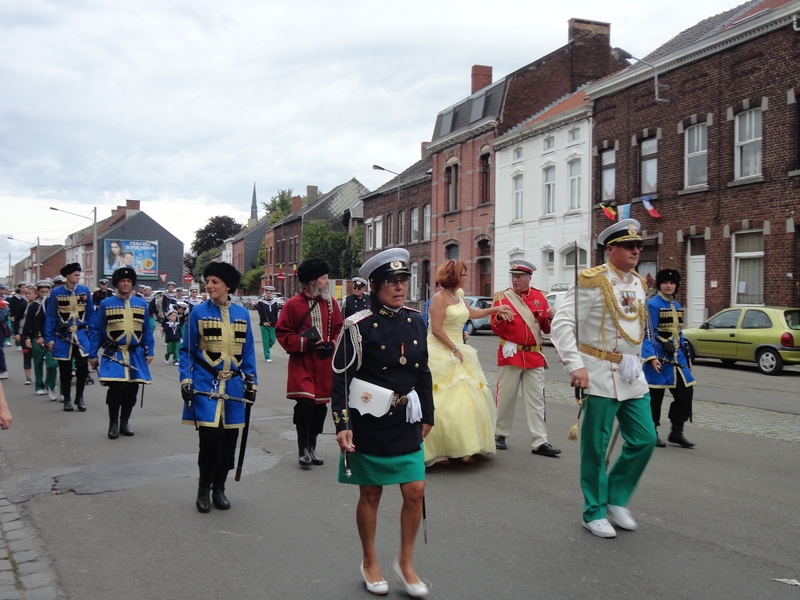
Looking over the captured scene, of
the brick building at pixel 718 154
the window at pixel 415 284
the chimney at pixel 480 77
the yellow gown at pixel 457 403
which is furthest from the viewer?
the window at pixel 415 284

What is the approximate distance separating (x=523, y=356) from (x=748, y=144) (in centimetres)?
1844

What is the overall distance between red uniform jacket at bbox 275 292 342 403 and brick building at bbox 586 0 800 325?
18208 mm

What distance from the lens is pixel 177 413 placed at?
10320 mm

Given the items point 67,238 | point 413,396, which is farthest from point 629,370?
point 67,238

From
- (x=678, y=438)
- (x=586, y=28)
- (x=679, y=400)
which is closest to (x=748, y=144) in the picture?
(x=586, y=28)

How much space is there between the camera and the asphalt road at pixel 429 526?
13.7 ft

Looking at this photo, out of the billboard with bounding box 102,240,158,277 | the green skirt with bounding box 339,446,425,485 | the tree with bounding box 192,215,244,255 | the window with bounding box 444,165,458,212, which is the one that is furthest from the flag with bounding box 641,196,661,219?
the tree with bounding box 192,215,244,255

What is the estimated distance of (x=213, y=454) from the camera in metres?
5.62

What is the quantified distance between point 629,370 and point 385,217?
44.8 meters

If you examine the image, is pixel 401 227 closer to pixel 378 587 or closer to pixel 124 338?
pixel 124 338

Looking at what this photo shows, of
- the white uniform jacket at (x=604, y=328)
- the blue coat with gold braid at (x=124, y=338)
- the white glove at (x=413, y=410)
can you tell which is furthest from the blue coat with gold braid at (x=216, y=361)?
the blue coat with gold braid at (x=124, y=338)

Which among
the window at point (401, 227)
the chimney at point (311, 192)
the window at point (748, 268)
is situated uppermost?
the chimney at point (311, 192)

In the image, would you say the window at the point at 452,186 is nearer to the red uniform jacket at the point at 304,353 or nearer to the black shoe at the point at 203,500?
the red uniform jacket at the point at 304,353

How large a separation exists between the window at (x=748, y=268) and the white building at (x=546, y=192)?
6.94 m
